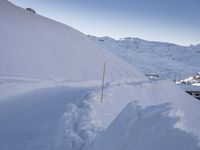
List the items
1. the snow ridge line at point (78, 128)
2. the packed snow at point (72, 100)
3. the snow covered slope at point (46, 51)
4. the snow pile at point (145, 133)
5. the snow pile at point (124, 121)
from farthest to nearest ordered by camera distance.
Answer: the snow covered slope at point (46, 51), the snow ridge line at point (78, 128), the packed snow at point (72, 100), the snow pile at point (124, 121), the snow pile at point (145, 133)

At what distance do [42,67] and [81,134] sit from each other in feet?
39.0

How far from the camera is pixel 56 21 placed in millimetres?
27391

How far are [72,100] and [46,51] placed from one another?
33.1 feet

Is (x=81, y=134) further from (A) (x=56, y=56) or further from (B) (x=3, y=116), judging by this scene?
(A) (x=56, y=56)

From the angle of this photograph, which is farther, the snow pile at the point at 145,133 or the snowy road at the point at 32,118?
the snowy road at the point at 32,118

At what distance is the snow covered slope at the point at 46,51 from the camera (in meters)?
18.1

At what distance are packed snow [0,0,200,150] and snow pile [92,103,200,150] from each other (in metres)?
0.02

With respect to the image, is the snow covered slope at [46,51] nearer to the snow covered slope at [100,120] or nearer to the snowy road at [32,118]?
the snowy road at [32,118]

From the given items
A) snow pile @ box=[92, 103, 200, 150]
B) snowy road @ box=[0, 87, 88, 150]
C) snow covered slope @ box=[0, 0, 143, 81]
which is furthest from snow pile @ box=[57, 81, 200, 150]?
snow covered slope @ box=[0, 0, 143, 81]

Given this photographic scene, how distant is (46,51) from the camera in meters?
20.9

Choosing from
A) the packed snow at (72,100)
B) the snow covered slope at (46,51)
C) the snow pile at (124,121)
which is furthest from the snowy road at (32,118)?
the snow covered slope at (46,51)

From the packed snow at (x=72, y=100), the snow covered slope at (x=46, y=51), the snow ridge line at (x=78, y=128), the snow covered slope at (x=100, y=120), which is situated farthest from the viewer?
the snow covered slope at (x=46, y=51)

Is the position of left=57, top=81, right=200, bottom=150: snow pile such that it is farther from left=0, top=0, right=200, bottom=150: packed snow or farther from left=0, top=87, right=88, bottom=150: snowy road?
left=0, top=87, right=88, bottom=150: snowy road

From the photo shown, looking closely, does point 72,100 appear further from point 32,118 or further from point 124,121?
point 124,121
